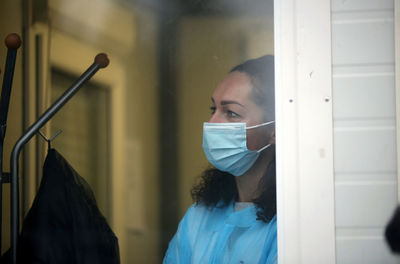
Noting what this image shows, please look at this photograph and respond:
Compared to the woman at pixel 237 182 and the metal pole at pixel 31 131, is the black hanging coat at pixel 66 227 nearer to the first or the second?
the metal pole at pixel 31 131

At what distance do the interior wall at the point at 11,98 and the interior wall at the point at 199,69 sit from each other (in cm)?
81

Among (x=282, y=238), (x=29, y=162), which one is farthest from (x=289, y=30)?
(x=29, y=162)

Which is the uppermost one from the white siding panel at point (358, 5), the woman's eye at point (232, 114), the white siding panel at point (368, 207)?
the white siding panel at point (358, 5)

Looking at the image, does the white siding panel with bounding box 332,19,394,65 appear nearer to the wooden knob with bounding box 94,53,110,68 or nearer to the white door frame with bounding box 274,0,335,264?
the white door frame with bounding box 274,0,335,264

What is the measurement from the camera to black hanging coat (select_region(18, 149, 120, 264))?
2.59 m

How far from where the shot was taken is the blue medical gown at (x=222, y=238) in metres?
2.40

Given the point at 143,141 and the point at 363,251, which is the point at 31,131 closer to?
the point at 143,141

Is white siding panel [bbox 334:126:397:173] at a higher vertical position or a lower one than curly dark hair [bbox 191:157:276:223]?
higher

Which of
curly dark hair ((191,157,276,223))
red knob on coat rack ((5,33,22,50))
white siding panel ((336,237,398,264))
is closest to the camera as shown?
white siding panel ((336,237,398,264))

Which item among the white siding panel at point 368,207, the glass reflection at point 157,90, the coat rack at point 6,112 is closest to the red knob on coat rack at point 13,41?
the coat rack at point 6,112

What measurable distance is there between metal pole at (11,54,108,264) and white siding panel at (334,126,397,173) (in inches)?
46.8

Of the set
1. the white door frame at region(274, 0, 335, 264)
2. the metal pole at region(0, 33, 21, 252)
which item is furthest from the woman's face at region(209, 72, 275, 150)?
the metal pole at region(0, 33, 21, 252)

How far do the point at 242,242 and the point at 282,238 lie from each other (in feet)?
0.67

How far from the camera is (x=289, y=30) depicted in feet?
7.74
